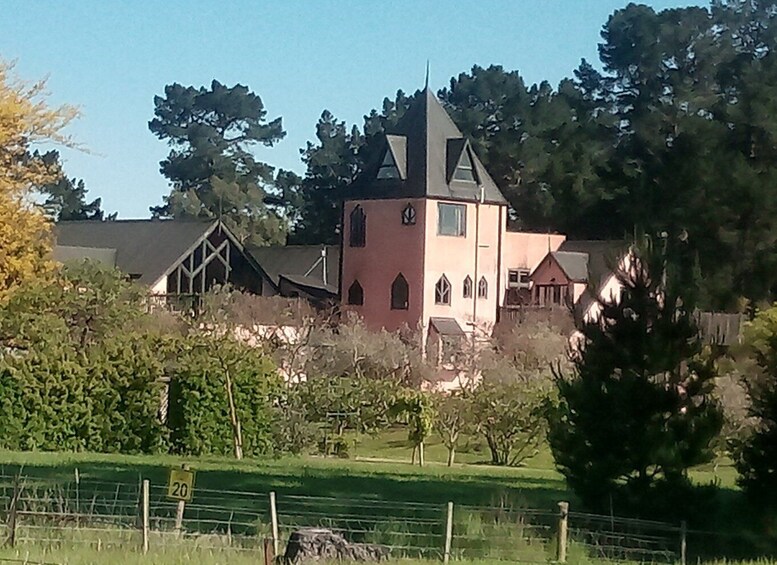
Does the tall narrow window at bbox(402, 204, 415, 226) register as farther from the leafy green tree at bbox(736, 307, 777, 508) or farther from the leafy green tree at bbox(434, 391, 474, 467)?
the leafy green tree at bbox(736, 307, 777, 508)

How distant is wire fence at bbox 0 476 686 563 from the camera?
1391 cm

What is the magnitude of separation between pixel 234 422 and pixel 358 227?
2832cm

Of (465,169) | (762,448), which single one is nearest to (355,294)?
(465,169)

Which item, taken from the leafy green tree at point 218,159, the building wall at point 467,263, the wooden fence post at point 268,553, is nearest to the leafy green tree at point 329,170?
the leafy green tree at point 218,159

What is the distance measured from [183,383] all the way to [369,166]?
95.1ft

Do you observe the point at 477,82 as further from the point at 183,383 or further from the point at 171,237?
the point at 183,383

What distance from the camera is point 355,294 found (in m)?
58.3

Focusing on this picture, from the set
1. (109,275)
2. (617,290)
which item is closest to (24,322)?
(109,275)

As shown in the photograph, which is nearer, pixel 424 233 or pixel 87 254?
pixel 87 254

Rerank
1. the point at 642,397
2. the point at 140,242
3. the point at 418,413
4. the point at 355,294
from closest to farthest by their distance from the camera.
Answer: the point at 642,397
the point at 418,413
the point at 140,242
the point at 355,294

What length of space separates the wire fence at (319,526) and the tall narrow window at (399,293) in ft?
119

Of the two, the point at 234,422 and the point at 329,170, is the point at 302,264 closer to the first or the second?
the point at 329,170

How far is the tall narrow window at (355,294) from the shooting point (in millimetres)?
58031

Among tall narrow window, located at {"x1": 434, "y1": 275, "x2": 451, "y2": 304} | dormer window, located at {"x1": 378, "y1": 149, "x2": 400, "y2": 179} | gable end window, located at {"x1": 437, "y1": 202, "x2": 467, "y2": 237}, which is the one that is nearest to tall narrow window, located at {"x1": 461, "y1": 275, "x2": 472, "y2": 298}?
tall narrow window, located at {"x1": 434, "y1": 275, "x2": 451, "y2": 304}
